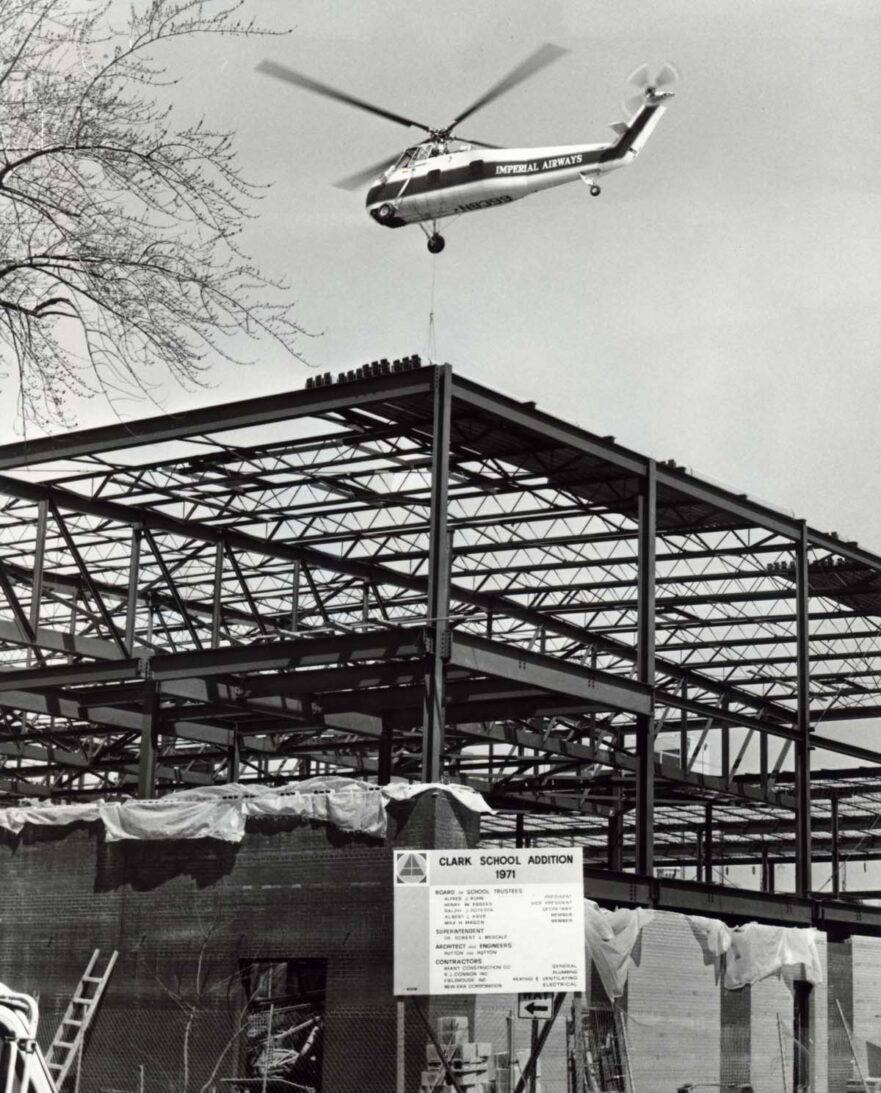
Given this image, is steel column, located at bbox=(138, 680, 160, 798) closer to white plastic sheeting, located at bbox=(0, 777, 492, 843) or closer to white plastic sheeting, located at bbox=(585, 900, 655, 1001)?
white plastic sheeting, located at bbox=(0, 777, 492, 843)

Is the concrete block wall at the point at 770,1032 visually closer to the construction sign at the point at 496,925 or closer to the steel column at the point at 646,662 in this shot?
the steel column at the point at 646,662

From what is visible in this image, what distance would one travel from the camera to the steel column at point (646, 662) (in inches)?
1264

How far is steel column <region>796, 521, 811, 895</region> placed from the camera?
39.5m

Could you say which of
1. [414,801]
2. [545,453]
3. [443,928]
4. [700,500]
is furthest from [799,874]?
[443,928]

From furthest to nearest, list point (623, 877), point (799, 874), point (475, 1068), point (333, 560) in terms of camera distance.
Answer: point (333, 560) < point (799, 874) < point (623, 877) < point (475, 1068)

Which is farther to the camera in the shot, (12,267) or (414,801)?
(414,801)

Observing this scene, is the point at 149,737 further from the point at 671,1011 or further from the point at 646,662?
the point at 671,1011

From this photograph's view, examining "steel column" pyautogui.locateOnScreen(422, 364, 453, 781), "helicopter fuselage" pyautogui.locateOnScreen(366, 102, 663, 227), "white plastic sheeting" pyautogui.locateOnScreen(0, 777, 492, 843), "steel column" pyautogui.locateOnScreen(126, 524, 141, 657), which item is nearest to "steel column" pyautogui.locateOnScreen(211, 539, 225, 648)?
"steel column" pyautogui.locateOnScreen(126, 524, 141, 657)

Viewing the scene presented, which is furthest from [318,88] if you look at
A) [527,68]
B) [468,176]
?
[468,176]

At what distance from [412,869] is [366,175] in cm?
2979

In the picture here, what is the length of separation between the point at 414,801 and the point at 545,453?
11919mm

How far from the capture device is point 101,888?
91.1 ft

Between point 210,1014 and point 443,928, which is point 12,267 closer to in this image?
point 443,928

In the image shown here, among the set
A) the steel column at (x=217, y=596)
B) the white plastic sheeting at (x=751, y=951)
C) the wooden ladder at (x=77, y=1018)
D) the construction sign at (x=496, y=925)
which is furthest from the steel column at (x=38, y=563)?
the construction sign at (x=496, y=925)
